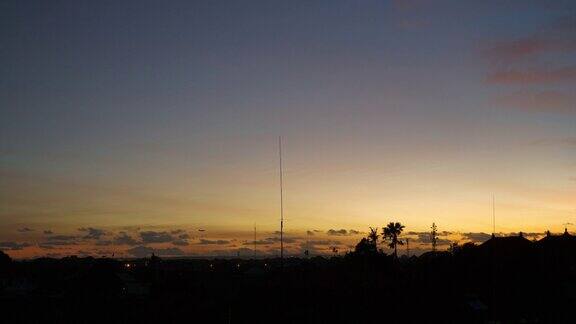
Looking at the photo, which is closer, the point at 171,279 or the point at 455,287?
the point at 455,287

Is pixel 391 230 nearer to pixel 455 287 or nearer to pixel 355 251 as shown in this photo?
pixel 355 251

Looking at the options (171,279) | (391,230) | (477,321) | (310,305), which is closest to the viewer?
(477,321)

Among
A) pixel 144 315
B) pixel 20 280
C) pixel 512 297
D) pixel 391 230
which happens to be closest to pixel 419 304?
pixel 512 297

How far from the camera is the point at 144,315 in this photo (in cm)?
5091

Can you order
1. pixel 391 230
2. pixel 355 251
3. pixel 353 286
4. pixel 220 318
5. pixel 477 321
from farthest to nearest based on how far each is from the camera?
pixel 391 230, pixel 355 251, pixel 353 286, pixel 220 318, pixel 477 321

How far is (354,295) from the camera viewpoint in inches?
2210

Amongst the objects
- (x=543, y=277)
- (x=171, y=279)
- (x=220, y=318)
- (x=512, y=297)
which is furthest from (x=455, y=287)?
(x=171, y=279)

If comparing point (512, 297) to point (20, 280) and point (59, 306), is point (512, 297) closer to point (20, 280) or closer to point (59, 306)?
point (59, 306)

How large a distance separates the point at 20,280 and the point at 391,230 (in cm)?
7103

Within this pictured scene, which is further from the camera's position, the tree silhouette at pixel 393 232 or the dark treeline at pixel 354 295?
the tree silhouette at pixel 393 232

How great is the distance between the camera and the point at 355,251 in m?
88.9

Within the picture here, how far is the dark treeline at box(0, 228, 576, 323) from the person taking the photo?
48531mm

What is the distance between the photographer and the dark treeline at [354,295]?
159ft

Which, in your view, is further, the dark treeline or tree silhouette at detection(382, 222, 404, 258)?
tree silhouette at detection(382, 222, 404, 258)
